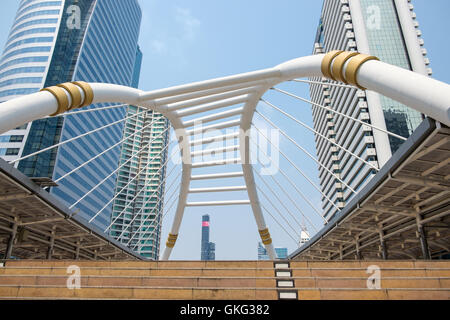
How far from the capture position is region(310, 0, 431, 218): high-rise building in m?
80.2

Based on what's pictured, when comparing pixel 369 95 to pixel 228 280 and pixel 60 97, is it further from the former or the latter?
pixel 228 280

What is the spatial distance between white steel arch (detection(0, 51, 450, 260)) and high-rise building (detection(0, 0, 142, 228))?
54.8m

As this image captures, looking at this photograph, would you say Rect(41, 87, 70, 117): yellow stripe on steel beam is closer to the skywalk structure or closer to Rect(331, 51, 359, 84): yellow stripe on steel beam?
Rect(331, 51, 359, 84): yellow stripe on steel beam

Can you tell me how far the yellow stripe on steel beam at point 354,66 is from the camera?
456 inches

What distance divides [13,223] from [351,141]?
275 ft

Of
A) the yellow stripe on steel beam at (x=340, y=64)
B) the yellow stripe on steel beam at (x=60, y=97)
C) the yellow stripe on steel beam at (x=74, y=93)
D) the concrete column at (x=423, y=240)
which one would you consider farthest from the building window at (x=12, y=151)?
the concrete column at (x=423, y=240)

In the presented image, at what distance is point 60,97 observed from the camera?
43.2 feet

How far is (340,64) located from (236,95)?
24.4 feet

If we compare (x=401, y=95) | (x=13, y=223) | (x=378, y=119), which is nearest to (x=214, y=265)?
(x=401, y=95)

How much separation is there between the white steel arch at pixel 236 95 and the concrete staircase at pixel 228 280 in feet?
13.6

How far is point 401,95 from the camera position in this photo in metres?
9.77

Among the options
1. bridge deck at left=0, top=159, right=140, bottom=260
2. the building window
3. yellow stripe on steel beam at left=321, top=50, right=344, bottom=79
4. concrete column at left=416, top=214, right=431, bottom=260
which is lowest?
concrete column at left=416, top=214, right=431, bottom=260

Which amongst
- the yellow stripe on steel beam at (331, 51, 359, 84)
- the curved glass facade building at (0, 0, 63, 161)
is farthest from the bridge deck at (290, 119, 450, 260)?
the curved glass facade building at (0, 0, 63, 161)
